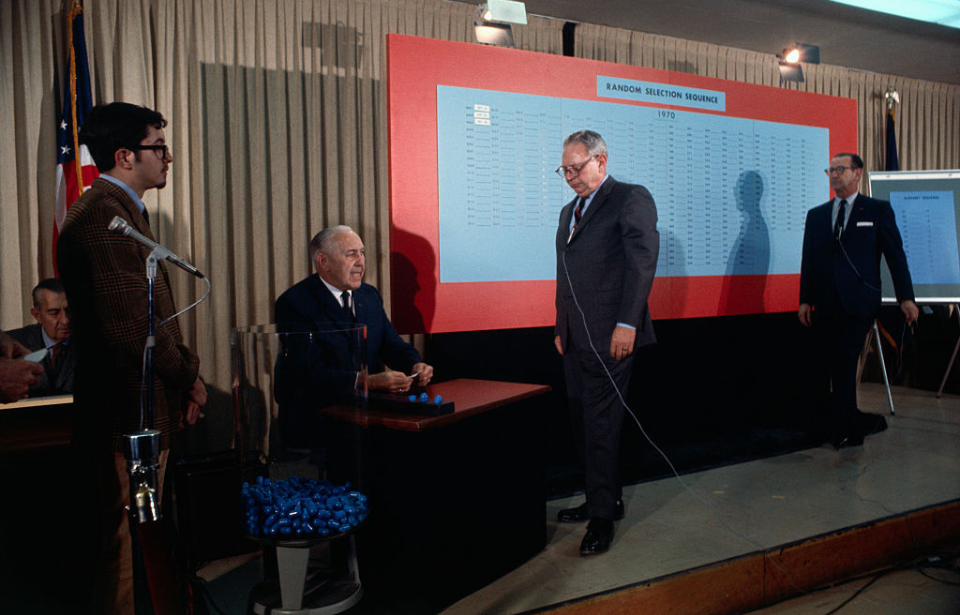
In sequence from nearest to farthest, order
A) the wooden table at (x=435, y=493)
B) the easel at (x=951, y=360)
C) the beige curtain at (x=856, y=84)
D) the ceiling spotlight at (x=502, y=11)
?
the wooden table at (x=435, y=493) → the ceiling spotlight at (x=502, y=11) → the beige curtain at (x=856, y=84) → the easel at (x=951, y=360)

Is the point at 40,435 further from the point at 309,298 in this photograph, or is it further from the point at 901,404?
the point at 901,404

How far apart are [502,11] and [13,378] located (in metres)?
2.49

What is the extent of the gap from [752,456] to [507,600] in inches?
82.8

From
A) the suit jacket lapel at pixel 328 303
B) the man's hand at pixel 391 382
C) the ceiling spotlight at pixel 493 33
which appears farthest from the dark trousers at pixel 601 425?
the ceiling spotlight at pixel 493 33

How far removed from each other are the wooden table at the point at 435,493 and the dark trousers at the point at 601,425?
327 mm

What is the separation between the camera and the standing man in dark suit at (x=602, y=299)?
242 cm

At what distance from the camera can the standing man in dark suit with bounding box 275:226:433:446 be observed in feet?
5.18

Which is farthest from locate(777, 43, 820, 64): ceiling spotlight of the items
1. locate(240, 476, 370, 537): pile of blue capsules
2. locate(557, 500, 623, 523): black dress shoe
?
locate(240, 476, 370, 537): pile of blue capsules

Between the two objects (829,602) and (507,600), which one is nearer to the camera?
(507,600)

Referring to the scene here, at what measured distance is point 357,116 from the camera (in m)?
4.02

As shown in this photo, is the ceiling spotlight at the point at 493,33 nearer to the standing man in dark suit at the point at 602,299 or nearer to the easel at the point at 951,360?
the standing man in dark suit at the point at 602,299

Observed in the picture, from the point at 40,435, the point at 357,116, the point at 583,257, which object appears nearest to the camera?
the point at 40,435

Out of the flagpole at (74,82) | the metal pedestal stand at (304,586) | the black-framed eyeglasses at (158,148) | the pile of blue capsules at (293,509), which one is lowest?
the metal pedestal stand at (304,586)


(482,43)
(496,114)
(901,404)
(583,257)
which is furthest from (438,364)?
(901,404)
